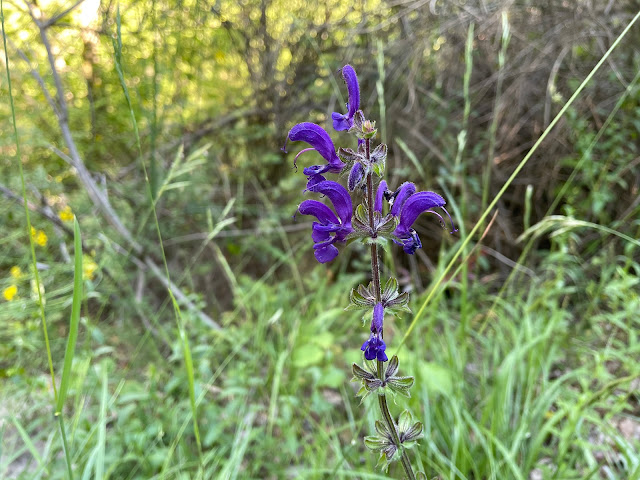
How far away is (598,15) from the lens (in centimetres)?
→ 281

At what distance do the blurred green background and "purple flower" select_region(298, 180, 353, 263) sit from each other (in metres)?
0.80

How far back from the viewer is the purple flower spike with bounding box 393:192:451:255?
3.20 ft

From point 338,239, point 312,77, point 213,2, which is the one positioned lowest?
point 338,239

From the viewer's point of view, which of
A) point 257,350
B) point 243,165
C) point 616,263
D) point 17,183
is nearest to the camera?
point 257,350

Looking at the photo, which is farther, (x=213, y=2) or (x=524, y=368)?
(x=213, y=2)

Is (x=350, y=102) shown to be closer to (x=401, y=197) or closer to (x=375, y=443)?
(x=401, y=197)

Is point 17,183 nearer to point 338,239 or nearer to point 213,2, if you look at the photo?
point 213,2

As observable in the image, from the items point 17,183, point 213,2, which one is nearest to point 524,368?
point 17,183

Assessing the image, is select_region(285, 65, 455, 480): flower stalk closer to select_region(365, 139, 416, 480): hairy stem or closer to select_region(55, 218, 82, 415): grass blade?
select_region(365, 139, 416, 480): hairy stem

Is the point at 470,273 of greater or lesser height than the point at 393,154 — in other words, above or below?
below

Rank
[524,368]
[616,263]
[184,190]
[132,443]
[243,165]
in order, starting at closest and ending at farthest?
[132,443] < [524,368] < [616,263] < [184,190] < [243,165]

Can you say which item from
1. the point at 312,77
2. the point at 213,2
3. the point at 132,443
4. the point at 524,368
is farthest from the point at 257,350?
the point at 213,2

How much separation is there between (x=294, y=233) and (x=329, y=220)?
8.84 feet

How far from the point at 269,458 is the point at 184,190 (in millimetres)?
2005
